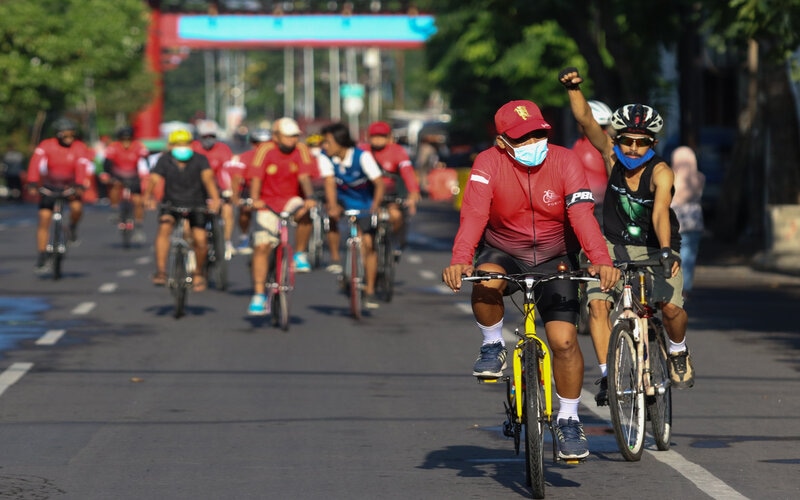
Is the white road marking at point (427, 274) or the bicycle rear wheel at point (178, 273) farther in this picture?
the white road marking at point (427, 274)

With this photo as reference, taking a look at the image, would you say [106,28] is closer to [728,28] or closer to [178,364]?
[728,28]

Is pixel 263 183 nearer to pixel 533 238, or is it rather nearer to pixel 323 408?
pixel 323 408

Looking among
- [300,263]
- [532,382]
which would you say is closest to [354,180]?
[300,263]

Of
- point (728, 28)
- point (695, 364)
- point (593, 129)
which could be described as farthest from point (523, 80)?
point (593, 129)

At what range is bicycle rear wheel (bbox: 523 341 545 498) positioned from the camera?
742cm

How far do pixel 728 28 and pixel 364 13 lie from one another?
65361 millimetres

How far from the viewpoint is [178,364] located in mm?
13141

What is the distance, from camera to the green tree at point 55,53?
55.8 metres

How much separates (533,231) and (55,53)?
50.1 m

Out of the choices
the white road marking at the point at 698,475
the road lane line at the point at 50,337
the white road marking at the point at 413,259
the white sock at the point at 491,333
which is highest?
the white sock at the point at 491,333

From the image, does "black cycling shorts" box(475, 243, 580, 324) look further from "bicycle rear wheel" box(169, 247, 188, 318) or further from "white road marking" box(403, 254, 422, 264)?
"white road marking" box(403, 254, 422, 264)

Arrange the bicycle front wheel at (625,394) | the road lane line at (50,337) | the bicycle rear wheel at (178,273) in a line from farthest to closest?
1. the bicycle rear wheel at (178,273)
2. the road lane line at (50,337)
3. the bicycle front wheel at (625,394)

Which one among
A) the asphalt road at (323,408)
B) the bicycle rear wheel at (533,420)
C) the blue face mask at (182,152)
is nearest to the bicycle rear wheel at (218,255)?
the asphalt road at (323,408)

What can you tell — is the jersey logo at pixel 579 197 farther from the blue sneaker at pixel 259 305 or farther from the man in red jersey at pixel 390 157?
the man in red jersey at pixel 390 157
